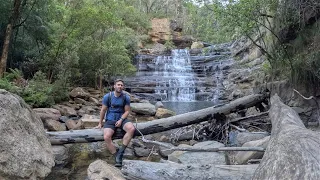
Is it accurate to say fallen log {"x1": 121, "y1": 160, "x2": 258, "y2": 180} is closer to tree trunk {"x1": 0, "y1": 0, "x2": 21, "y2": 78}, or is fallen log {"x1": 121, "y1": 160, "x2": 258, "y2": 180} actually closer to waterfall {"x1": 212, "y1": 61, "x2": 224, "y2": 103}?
tree trunk {"x1": 0, "y1": 0, "x2": 21, "y2": 78}

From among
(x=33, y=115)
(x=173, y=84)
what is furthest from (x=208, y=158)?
(x=173, y=84)

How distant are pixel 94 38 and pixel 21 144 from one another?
1496 centimetres

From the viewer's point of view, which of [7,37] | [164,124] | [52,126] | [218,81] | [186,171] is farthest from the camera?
[218,81]

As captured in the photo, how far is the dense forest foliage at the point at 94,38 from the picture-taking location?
7.98 metres

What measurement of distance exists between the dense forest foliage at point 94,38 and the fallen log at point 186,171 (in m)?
4.40

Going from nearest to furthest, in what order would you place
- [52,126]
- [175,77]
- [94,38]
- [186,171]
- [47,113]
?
[186,171]
[52,126]
[47,113]
[94,38]
[175,77]

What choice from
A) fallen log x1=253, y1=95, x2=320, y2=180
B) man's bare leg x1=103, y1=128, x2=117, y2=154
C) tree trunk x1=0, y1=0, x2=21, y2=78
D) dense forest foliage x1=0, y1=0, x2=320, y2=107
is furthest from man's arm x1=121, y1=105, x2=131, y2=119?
tree trunk x1=0, y1=0, x2=21, y2=78

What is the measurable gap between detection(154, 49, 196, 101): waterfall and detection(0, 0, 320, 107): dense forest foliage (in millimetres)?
3014

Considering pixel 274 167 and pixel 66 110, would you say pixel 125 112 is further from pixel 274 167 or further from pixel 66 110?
pixel 66 110

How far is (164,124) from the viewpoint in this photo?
7.04 metres

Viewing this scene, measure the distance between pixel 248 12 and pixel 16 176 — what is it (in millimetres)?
7401

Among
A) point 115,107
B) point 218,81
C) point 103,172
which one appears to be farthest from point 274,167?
point 218,81

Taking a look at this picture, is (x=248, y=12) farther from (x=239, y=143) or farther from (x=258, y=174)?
(x=258, y=174)

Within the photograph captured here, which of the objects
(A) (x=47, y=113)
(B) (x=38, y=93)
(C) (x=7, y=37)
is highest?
(C) (x=7, y=37)
